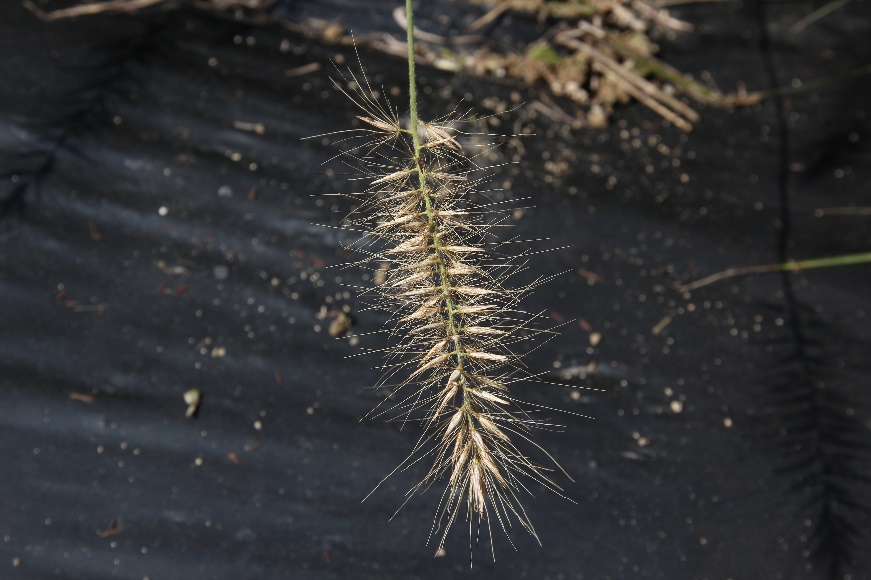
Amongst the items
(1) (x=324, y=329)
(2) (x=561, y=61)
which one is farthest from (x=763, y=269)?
(1) (x=324, y=329)

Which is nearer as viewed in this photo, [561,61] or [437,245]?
[437,245]

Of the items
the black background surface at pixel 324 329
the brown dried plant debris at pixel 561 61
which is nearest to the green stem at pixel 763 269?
the black background surface at pixel 324 329

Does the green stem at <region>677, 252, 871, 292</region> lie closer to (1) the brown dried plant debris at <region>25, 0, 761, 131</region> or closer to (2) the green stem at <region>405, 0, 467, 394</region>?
(1) the brown dried plant debris at <region>25, 0, 761, 131</region>

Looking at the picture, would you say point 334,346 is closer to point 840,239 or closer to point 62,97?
point 62,97

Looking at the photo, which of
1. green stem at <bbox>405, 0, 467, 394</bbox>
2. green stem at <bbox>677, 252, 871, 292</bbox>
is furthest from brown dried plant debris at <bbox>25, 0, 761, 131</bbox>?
green stem at <bbox>405, 0, 467, 394</bbox>

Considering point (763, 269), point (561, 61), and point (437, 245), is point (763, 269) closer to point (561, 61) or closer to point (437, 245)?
point (561, 61)

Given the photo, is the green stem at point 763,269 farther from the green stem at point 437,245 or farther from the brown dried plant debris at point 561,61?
the green stem at point 437,245

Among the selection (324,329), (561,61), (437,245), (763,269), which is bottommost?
(437,245)

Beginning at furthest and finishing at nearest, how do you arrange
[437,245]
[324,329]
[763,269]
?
1. [763,269]
2. [324,329]
3. [437,245]
